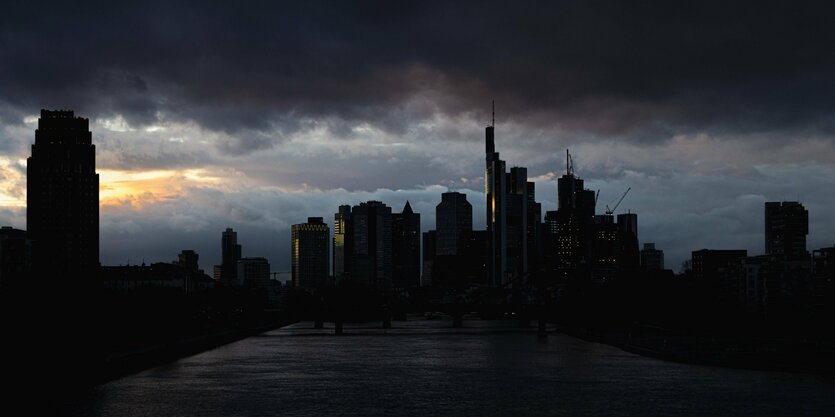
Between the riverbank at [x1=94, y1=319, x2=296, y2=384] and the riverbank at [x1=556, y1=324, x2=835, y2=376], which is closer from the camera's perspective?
the riverbank at [x1=94, y1=319, x2=296, y2=384]

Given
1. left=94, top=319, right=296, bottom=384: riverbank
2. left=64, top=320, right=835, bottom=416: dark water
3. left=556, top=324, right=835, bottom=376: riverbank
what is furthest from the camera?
left=556, top=324, right=835, bottom=376: riverbank

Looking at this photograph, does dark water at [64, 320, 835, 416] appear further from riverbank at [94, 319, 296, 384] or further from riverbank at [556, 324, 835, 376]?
riverbank at [556, 324, 835, 376]

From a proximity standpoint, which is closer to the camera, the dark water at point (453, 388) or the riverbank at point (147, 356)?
the dark water at point (453, 388)

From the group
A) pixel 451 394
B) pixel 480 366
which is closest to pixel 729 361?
pixel 480 366

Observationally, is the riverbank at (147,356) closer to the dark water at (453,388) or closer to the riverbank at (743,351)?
the dark water at (453,388)

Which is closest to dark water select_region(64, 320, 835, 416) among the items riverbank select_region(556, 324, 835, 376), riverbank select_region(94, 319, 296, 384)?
riverbank select_region(94, 319, 296, 384)

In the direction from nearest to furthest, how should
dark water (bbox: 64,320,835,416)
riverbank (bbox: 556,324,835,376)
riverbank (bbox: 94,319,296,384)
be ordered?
dark water (bbox: 64,320,835,416) → riverbank (bbox: 94,319,296,384) → riverbank (bbox: 556,324,835,376)

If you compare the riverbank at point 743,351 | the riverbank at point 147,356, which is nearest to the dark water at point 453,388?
the riverbank at point 147,356
